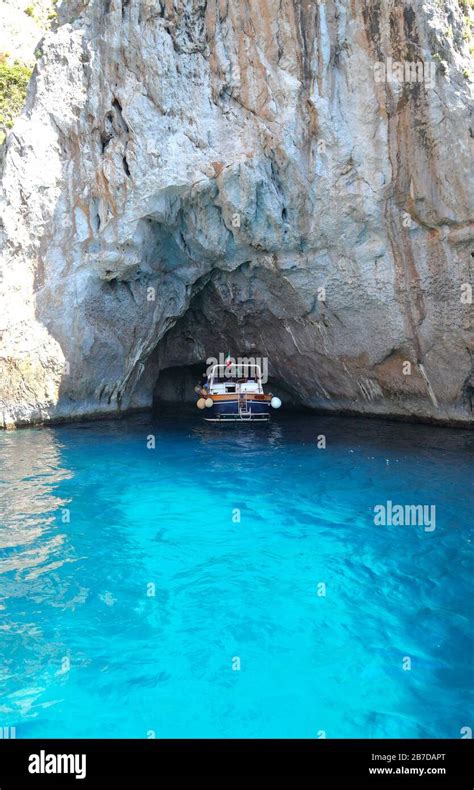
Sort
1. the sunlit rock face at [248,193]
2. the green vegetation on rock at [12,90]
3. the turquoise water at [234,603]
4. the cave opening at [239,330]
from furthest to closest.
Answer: the green vegetation on rock at [12,90] < the cave opening at [239,330] < the sunlit rock face at [248,193] < the turquoise water at [234,603]

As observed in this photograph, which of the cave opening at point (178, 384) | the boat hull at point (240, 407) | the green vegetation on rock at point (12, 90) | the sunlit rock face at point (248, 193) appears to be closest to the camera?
the sunlit rock face at point (248, 193)

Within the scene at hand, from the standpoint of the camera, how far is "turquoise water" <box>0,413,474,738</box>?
529cm

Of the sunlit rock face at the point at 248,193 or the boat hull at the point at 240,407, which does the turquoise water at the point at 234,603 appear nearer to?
the sunlit rock face at the point at 248,193

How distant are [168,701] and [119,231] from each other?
51.5ft

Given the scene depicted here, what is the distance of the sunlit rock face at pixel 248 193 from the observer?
15938mm

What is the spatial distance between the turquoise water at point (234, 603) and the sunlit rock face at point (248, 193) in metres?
6.33

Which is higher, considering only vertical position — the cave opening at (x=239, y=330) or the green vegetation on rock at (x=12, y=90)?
the green vegetation on rock at (x=12, y=90)

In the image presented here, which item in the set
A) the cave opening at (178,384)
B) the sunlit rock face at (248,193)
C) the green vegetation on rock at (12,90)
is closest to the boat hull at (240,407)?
the sunlit rock face at (248,193)

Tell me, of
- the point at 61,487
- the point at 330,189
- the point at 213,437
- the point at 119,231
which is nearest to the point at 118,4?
the point at 119,231

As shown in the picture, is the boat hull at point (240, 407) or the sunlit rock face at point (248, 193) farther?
the boat hull at point (240, 407)

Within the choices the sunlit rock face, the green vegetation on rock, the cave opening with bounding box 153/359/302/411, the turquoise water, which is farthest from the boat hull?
the green vegetation on rock
